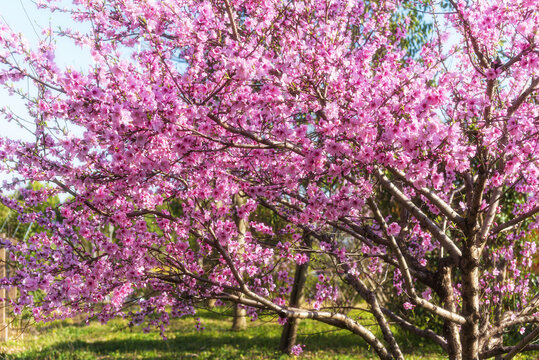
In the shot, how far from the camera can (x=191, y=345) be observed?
37.4 ft

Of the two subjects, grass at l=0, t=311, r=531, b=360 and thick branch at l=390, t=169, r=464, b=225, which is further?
grass at l=0, t=311, r=531, b=360

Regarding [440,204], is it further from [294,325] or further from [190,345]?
[190,345]

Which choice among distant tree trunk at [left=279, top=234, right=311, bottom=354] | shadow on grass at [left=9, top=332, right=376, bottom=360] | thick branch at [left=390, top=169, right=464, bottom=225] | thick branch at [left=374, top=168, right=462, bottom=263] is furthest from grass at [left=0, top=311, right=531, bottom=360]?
thick branch at [left=390, top=169, right=464, bottom=225]

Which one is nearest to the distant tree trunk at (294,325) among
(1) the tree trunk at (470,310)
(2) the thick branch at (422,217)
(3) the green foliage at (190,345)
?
(3) the green foliage at (190,345)

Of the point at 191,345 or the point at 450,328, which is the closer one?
the point at 450,328

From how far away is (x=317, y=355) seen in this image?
985 cm

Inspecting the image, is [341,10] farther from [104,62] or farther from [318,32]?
[104,62]

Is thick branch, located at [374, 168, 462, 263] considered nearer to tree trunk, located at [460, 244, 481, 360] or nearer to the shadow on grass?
tree trunk, located at [460, 244, 481, 360]

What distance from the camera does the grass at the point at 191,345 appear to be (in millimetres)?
9703

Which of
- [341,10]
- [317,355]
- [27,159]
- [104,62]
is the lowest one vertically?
[317,355]

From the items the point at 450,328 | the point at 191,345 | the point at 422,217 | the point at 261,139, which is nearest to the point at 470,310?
the point at 450,328

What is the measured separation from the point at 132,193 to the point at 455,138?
3.14 metres

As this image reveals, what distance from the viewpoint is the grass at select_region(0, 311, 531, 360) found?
31.8ft

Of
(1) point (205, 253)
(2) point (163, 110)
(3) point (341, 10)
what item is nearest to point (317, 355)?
(1) point (205, 253)
